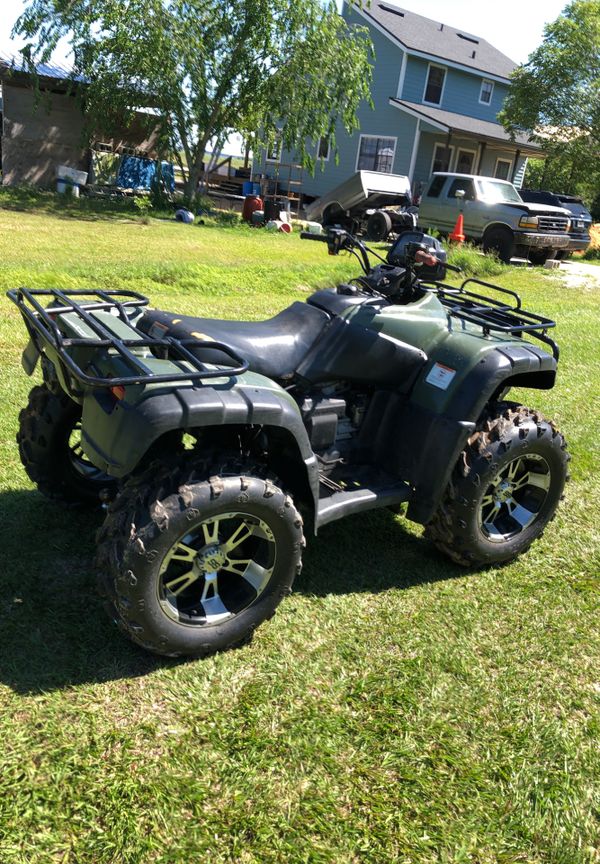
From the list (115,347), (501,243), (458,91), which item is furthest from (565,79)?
(115,347)

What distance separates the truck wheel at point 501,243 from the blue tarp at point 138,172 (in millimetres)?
10079

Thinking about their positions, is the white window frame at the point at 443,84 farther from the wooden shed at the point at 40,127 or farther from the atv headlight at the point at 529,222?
the atv headlight at the point at 529,222

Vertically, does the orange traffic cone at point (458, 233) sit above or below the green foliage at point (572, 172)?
below

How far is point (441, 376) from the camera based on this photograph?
351 cm

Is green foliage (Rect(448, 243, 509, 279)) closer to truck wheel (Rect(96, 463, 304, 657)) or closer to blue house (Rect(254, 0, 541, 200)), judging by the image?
truck wheel (Rect(96, 463, 304, 657))

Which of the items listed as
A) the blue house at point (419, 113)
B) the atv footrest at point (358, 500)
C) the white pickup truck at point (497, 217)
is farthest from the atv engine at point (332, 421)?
the blue house at point (419, 113)

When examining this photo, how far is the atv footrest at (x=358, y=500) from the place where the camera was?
3229 millimetres

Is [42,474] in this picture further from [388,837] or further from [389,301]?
[388,837]

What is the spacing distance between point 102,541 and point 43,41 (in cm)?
1985

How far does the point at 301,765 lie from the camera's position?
A: 8.12 ft

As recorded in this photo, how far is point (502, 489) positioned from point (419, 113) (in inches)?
985

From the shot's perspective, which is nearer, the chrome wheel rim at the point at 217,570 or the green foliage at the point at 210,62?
the chrome wheel rim at the point at 217,570

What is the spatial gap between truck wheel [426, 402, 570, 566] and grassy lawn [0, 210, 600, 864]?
19 cm

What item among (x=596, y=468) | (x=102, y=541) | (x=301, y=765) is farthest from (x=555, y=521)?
(x=102, y=541)
